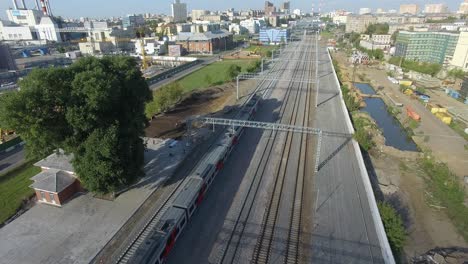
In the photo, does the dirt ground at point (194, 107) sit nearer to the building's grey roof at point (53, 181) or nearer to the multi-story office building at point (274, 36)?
the building's grey roof at point (53, 181)

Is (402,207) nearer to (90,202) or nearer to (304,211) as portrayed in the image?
(304,211)

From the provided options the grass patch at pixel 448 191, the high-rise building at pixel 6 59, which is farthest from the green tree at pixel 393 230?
the high-rise building at pixel 6 59

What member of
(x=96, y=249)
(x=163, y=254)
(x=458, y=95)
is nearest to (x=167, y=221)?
(x=163, y=254)

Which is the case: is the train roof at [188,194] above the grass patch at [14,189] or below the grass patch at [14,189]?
above

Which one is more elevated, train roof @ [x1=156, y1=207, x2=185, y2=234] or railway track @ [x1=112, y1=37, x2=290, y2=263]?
train roof @ [x1=156, y1=207, x2=185, y2=234]

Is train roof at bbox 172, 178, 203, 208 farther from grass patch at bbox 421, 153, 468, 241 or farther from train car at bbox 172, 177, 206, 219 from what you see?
grass patch at bbox 421, 153, 468, 241

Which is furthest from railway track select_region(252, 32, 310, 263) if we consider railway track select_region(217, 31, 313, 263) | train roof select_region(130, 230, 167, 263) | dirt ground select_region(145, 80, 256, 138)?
dirt ground select_region(145, 80, 256, 138)

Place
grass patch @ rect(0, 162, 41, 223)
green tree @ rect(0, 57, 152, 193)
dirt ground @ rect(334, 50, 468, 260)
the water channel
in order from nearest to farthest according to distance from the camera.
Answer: green tree @ rect(0, 57, 152, 193)
dirt ground @ rect(334, 50, 468, 260)
grass patch @ rect(0, 162, 41, 223)
the water channel
